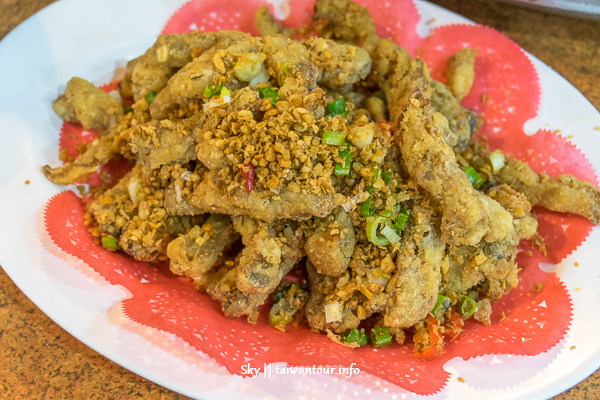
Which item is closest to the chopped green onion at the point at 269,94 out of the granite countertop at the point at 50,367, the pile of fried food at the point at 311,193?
the pile of fried food at the point at 311,193

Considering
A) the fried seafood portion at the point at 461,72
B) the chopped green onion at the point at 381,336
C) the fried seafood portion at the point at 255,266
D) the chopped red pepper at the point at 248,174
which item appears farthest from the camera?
the fried seafood portion at the point at 461,72

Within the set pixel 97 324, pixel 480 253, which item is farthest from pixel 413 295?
pixel 97 324

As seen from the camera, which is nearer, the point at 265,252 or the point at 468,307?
the point at 265,252

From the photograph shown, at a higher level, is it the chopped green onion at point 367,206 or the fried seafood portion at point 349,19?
the fried seafood portion at point 349,19

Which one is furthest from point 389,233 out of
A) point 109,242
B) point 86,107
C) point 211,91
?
point 86,107

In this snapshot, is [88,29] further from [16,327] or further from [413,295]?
[413,295]

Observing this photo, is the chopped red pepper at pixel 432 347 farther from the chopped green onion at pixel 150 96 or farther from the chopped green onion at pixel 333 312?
the chopped green onion at pixel 150 96

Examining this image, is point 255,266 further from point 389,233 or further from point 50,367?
point 50,367
